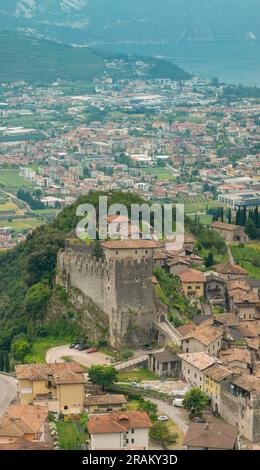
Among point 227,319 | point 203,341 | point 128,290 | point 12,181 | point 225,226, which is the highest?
point 12,181

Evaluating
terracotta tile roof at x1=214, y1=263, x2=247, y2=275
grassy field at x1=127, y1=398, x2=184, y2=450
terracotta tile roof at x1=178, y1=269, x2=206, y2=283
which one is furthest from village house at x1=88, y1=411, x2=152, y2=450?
terracotta tile roof at x1=214, y1=263, x2=247, y2=275

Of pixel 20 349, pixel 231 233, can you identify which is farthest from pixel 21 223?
pixel 20 349

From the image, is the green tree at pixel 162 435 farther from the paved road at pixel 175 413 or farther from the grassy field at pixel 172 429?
the paved road at pixel 175 413

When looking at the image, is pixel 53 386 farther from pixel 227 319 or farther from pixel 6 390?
pixel 227 319

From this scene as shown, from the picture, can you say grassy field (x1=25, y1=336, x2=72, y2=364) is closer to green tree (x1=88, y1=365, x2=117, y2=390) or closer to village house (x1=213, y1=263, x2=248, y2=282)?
green tree (x1=88, y1=365, x2=117, y2=390)

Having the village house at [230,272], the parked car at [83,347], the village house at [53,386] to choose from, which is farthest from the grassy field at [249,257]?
the village house at [53,386]

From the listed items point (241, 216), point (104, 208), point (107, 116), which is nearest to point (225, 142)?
point (107, 116)

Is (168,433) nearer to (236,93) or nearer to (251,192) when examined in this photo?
(251,192)
